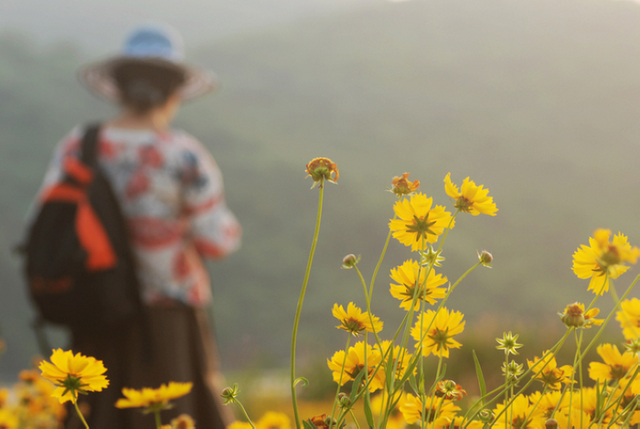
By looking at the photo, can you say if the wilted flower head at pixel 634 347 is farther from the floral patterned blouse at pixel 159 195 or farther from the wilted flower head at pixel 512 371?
the floral patterned blouse at pixel 159 195

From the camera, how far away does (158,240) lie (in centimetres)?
210

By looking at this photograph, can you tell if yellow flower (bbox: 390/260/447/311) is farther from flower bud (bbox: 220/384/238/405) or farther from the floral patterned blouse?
the floral patterned blouse

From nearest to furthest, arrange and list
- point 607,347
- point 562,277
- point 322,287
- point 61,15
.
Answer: point 607,347 < point 322,287 < point 562,277 < point 61,15

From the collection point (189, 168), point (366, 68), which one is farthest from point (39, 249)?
point (366, 68)

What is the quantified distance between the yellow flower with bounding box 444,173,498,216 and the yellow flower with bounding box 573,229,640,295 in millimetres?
92

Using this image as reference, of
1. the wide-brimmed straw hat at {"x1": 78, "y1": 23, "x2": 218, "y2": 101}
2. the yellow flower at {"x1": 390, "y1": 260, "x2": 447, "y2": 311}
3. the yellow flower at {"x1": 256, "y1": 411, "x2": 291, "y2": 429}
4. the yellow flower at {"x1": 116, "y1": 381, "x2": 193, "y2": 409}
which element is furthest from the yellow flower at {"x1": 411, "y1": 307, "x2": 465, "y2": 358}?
the wide-brimmed straw hat at {"x1": 78, "y1": 23, "x2": 218, "y2": 101}

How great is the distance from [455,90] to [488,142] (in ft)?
16.7

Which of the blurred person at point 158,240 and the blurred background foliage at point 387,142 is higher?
the blurred background foliage at point 387,142

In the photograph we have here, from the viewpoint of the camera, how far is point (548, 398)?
567mm

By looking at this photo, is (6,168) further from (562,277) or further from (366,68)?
(366,68)

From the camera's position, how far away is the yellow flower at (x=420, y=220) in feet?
1.69

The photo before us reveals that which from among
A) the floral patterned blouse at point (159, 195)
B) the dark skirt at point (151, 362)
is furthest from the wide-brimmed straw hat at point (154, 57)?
the dark skirt at point (151, 362)

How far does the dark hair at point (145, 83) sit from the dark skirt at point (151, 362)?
849mm

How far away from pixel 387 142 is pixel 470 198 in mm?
21797
